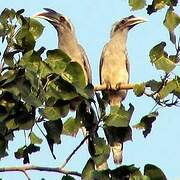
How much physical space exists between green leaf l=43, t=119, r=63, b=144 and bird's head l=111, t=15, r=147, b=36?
4.18 metres

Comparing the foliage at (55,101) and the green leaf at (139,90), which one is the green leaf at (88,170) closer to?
the foliage at (55,101)

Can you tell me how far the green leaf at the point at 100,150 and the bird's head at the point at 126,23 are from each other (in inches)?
163

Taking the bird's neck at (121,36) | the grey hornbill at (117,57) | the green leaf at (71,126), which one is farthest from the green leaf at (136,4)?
the bird's neck at (121,36)

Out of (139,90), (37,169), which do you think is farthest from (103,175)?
(139,90)

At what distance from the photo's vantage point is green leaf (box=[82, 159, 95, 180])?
3.42m

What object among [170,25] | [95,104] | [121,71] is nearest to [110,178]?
[95,104]

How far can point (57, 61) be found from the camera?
136 inches

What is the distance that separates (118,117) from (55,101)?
314 millimetres

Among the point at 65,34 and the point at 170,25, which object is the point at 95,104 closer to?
the point at 170,25

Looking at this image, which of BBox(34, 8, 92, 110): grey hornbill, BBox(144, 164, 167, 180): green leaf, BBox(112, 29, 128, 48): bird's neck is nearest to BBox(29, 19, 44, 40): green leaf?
BBox(144, 164, 167, 180): green leaf

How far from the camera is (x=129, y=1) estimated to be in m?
3.75

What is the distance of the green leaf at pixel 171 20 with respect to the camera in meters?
3.79

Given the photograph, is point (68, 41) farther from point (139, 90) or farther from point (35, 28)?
point (35, 28)

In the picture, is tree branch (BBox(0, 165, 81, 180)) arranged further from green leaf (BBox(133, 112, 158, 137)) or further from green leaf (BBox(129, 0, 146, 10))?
green leaf (BBox(129, 0, 146, 10))
